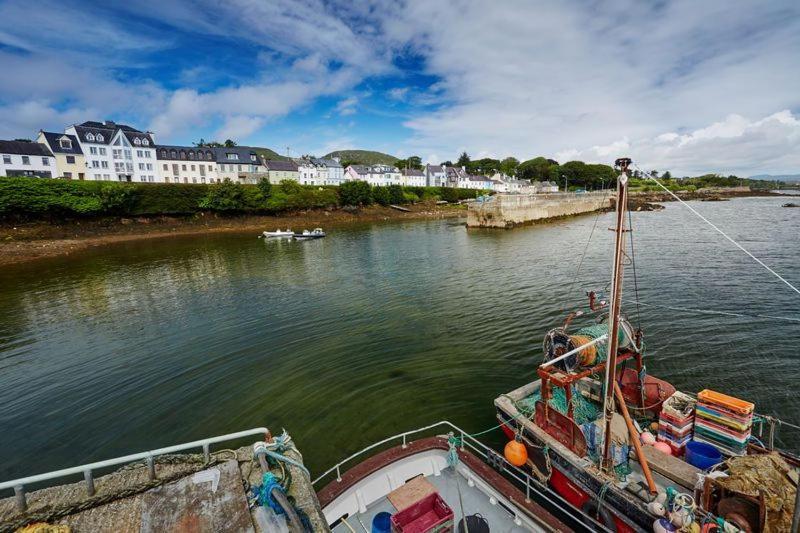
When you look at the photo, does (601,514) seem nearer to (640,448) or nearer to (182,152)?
(640,448)

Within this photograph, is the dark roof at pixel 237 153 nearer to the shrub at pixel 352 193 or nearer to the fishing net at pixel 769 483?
the shrub at pixel 352 193

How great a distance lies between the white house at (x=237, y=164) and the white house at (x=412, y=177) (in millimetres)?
63845

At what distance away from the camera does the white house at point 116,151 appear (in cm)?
8612

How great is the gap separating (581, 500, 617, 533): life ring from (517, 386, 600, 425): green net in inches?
116

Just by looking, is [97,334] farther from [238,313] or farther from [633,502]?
[633,502]

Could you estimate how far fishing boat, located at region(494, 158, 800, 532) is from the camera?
26.8 ft

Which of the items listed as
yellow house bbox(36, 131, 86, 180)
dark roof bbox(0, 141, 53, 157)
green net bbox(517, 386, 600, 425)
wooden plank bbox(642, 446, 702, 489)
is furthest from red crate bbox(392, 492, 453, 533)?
yellow house bbox(36, 131, 86, 180)

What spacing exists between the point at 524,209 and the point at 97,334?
81.5m

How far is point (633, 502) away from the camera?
29.9 feet

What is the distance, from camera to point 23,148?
248 feet

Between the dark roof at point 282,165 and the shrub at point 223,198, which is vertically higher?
the dark roof at point 282,165

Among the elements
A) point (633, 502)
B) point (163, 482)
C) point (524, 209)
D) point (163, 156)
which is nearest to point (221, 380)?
point (163, 482)

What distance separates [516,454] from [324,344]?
1443 centimetres

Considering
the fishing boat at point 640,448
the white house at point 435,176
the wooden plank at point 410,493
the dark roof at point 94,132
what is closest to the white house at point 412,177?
the white house at point 435,176
